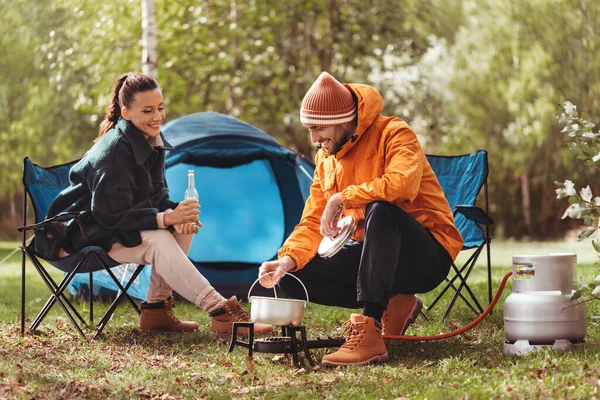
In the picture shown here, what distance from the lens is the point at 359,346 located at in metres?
2.94

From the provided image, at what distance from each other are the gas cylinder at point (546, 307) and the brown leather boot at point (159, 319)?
1604 mm

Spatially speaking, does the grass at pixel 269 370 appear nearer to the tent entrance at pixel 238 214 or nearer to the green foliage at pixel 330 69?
the tent entrance at pixel 238 214

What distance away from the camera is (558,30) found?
16.9 m

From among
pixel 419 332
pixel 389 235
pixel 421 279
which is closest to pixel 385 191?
pixel 389 235

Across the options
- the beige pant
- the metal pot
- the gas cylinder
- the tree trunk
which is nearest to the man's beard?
the metal pot

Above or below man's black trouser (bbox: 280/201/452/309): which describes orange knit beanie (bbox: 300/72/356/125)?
above

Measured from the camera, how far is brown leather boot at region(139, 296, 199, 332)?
393 cm

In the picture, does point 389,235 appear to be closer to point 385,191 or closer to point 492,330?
point 385,191

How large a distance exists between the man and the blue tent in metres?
2.12

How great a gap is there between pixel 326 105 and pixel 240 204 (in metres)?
2.81

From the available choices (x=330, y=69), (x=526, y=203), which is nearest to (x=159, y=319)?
(x=330, y=69)

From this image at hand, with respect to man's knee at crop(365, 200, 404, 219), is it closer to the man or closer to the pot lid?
the man

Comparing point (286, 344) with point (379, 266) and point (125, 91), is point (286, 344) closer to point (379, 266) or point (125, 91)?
point (379, 266)

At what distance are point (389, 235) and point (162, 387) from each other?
2.96 ft
